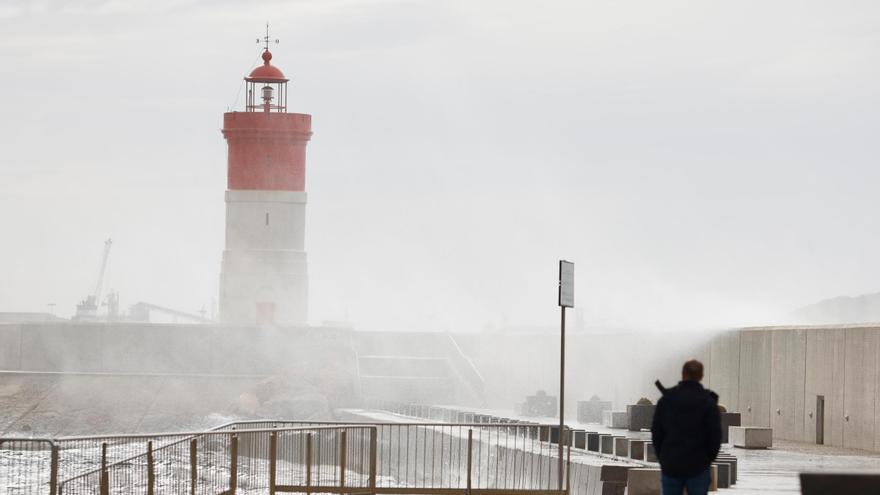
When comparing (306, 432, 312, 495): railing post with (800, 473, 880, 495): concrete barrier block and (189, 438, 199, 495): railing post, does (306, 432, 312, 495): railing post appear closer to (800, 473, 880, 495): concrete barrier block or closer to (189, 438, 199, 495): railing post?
(189, 438, 199, 495): railing post

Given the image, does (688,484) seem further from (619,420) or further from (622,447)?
(619,420)

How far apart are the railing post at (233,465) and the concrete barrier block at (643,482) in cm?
477

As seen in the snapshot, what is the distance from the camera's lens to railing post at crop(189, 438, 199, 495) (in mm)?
19375

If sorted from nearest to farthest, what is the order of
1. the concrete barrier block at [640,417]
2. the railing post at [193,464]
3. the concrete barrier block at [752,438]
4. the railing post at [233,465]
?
the railing post at [193,464], the railing post at [233,465], the concrete barrier block at [752,438], the concrete barrier block at [640,417]

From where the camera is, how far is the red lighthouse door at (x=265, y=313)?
6506 centimetres

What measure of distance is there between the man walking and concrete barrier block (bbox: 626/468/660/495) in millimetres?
6706

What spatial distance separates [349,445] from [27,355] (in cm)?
4180

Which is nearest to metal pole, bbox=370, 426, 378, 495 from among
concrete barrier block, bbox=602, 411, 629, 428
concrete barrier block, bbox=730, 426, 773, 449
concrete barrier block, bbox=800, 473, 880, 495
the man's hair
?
the man's hair

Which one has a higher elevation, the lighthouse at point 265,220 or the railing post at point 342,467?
the lighthouse at point 265,220

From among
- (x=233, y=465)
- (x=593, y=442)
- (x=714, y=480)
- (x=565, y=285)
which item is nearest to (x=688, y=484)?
(x=565, y=285)

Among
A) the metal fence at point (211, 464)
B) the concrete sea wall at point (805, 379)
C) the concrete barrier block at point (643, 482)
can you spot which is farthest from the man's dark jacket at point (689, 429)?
the concrete sea wall at point (805, 379)

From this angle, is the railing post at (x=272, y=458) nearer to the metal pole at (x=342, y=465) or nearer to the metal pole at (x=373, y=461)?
the metal pole at (x=342, y=465)

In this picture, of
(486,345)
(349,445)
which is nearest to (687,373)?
(349,445)

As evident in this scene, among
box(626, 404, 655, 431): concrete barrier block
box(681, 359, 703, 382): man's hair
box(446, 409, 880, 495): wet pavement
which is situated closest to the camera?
box(681, 359, 703, 382): man's hair
